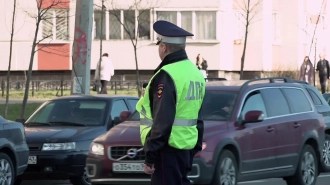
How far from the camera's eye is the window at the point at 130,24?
39625mm

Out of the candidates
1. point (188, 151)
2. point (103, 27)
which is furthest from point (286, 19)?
point (188, 151)

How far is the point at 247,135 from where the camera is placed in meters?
11.8

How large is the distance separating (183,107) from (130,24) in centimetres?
3353

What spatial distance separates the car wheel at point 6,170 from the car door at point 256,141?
10.4 feet

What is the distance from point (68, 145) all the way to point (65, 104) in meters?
1.57

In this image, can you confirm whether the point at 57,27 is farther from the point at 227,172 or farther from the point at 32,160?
the point at 227,172

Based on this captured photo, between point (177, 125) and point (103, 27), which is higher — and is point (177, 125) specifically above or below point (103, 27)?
below

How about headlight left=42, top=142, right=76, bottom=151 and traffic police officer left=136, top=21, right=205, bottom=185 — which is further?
headlight left=42, top=142, right=76, bottom=151

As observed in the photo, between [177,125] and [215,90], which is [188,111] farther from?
[215,90]

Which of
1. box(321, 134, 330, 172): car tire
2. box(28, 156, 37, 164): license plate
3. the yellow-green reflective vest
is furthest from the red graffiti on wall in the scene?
the yellow-green reflective vest

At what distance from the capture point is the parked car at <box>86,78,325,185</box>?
1118 centimetres

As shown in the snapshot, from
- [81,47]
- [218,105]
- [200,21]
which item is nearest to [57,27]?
[200,21]

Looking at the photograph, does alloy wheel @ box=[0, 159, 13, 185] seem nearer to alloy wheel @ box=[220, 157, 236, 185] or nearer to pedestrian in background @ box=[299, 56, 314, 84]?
alloy wheel @ box=[220, 157, 236, 185]

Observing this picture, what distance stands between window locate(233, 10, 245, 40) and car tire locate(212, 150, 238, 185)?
31370mm
